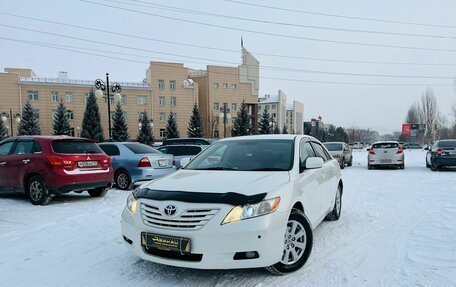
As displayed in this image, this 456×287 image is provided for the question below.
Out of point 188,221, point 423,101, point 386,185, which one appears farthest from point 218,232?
point 423,101

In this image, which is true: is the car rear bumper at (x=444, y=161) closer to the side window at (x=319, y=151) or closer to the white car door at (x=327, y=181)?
the white car door at (x=327, y=181)

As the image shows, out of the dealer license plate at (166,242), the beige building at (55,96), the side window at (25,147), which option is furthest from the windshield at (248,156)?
the beige building at (55,96)

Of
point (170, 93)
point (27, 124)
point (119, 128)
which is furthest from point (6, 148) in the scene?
point (170, 93)

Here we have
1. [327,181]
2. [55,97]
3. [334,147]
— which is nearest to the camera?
[327,181]

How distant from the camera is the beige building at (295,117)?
118750 mm

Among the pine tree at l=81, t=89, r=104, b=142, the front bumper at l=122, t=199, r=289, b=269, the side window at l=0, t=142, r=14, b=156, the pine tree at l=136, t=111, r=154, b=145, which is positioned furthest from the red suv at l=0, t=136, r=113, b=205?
the pine tree at l=136, t=111, r=154, b=145

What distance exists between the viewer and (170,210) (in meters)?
3.39

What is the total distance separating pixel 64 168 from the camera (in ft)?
24.9

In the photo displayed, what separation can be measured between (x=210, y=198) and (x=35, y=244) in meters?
3.16

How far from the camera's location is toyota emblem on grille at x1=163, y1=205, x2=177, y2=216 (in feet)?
11.1

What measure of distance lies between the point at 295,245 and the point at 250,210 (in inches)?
36.5

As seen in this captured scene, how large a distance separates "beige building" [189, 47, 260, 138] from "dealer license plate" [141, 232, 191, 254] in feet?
206

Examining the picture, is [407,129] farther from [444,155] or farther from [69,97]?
[69,97]

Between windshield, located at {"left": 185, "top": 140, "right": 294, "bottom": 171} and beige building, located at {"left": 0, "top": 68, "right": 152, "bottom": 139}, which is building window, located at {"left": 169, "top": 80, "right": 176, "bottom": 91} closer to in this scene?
beige building, located at {"left": 0, "top": 68, "right": 152, "bottom": 139}
